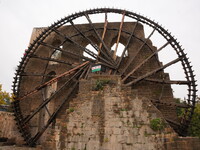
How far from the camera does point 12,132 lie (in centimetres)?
813

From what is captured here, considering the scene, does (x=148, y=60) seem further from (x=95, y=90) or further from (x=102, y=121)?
(x=102, y=121)

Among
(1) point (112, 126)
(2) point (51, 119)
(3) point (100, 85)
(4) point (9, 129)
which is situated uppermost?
(3) point (100, 85)

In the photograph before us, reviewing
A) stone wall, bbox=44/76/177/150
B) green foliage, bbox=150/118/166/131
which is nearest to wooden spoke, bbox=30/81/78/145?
stone wall, bbox=44/76/177/150

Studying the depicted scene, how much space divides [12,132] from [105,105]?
6803mm

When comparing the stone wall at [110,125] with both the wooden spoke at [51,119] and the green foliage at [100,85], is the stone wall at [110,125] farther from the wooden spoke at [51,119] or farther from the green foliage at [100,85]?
the wooden spoke at [51,119]

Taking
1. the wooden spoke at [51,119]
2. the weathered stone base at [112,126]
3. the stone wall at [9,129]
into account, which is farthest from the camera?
the stone wall at [9,129]

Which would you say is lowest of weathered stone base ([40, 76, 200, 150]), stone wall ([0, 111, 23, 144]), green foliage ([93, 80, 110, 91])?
stone wall ([0, 111, 23, 144])

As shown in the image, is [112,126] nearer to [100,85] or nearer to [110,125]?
[110,125]

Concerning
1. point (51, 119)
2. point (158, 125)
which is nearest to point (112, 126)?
point (158, 125)

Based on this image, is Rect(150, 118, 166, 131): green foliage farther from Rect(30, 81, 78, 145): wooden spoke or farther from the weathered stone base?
Rect(30, 81, 78, 145): wooden spoke

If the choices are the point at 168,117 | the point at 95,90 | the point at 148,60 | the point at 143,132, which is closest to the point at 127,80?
the point at 148,60

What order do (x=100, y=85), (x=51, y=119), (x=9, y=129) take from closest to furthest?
(x=100, y=85) < (x=51, y=119) < (x=9, y=129)

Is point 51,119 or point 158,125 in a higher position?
point 158,125

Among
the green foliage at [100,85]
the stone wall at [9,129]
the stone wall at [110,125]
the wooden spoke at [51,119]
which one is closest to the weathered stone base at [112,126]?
the stone wall at [110,125]
